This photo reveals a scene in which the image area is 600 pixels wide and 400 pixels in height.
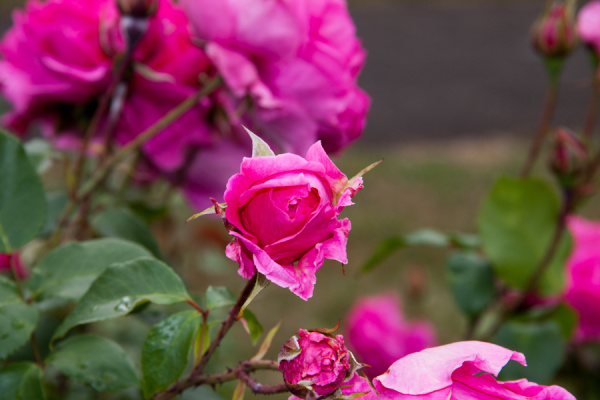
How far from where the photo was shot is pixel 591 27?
598 mm

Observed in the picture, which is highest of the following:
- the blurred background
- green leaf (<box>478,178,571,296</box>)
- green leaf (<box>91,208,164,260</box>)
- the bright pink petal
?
the bright pink petal

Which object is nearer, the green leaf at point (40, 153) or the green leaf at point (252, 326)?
the green leaf at point (252, 326)

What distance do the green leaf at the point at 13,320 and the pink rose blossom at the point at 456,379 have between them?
0.15m

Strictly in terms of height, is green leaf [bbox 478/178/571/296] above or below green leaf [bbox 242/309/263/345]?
below

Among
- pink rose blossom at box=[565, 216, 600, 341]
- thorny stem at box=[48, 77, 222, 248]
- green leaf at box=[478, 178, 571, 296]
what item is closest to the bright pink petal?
thorny stem at box=[48, 77, 222, 248]

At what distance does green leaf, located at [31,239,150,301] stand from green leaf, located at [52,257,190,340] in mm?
35

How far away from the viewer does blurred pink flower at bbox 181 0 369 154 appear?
40 cm

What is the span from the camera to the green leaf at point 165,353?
0.29 metres

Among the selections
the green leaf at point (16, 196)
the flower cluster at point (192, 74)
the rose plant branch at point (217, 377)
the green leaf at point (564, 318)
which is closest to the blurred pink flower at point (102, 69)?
the flower cluster at point (192, 74)

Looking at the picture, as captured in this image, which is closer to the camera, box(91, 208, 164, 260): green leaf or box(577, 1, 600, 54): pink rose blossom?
box(91, 208, 164, 260): green leaf

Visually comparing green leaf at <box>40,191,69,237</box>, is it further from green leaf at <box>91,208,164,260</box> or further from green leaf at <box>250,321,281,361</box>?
green leaf at <box>250,321,281,361</box>

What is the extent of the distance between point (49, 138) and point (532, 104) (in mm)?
2801

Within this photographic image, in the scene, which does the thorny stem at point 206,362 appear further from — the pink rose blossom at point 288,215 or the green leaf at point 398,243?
the green leaf at point 398,243

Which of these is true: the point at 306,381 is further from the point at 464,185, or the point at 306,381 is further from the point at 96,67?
the point at 464,185
